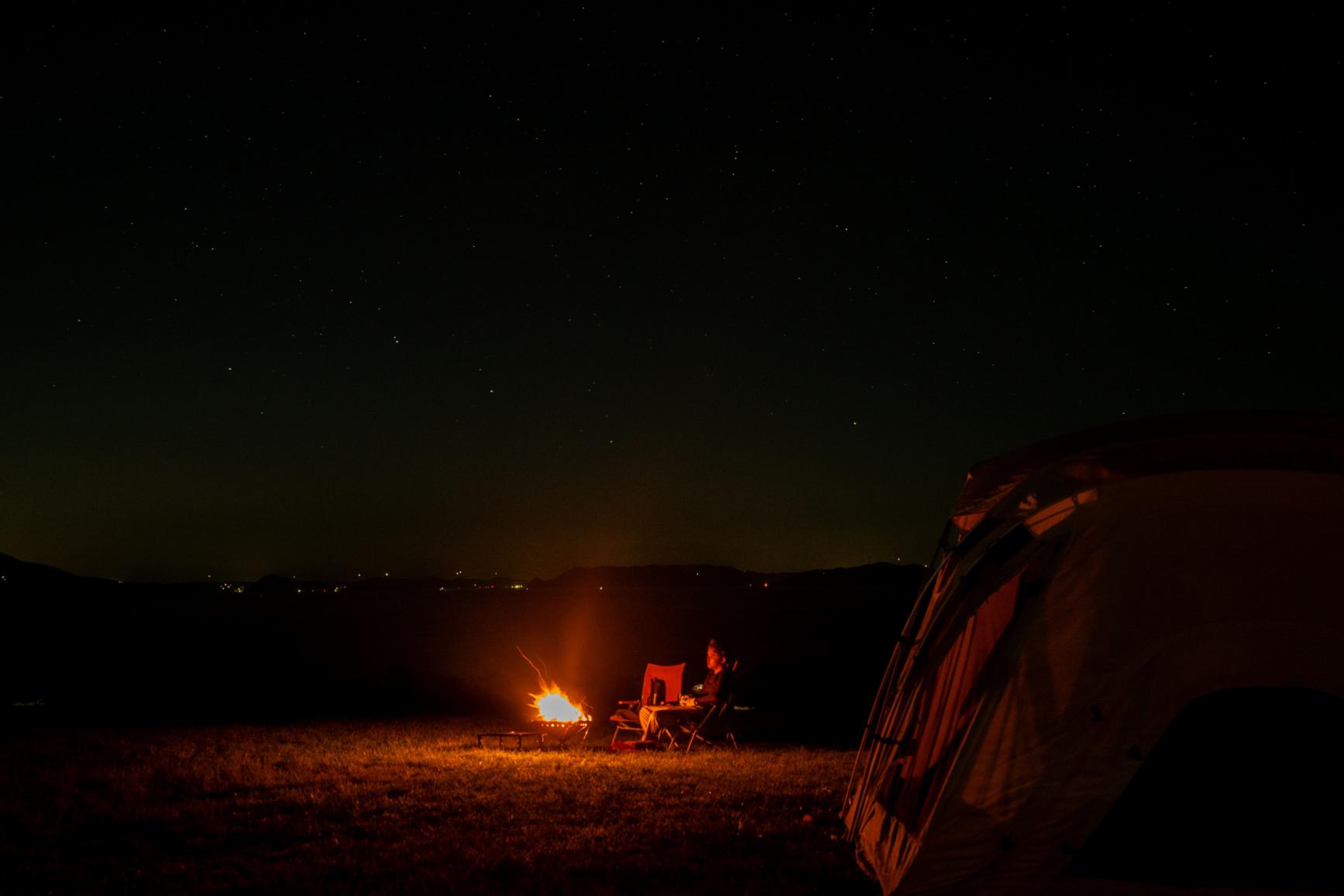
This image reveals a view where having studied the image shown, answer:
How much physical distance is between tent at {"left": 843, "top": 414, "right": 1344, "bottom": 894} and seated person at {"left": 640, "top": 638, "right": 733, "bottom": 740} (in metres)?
5.94

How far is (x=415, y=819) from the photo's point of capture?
7199 mm

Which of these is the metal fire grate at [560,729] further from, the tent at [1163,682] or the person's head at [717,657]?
the tent at [1163,682]

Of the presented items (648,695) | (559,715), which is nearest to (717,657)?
(648,695)

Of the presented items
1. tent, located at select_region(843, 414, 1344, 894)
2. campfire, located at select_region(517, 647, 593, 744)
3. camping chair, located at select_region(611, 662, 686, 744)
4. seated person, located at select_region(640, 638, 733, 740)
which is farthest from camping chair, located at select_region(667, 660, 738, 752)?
tent, located at select_region(843, 414, 1344, 894)

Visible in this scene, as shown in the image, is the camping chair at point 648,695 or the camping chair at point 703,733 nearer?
the camping chair at point 703,733

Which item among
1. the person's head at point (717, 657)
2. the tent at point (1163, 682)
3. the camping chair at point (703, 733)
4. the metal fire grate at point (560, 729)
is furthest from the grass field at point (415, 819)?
the tent at point (1163, 682)

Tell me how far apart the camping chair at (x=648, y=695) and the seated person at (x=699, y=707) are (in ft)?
0.42

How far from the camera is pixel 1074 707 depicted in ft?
14.5

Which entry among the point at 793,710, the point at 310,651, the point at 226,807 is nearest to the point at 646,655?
the point at 310,651

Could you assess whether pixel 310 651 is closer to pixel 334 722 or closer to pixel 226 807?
pixel 334 722

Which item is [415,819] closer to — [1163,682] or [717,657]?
[717,657]

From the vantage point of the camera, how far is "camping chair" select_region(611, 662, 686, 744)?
1090 centimetres

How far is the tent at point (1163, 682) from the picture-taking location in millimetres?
4383

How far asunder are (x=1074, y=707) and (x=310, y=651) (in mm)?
40349
